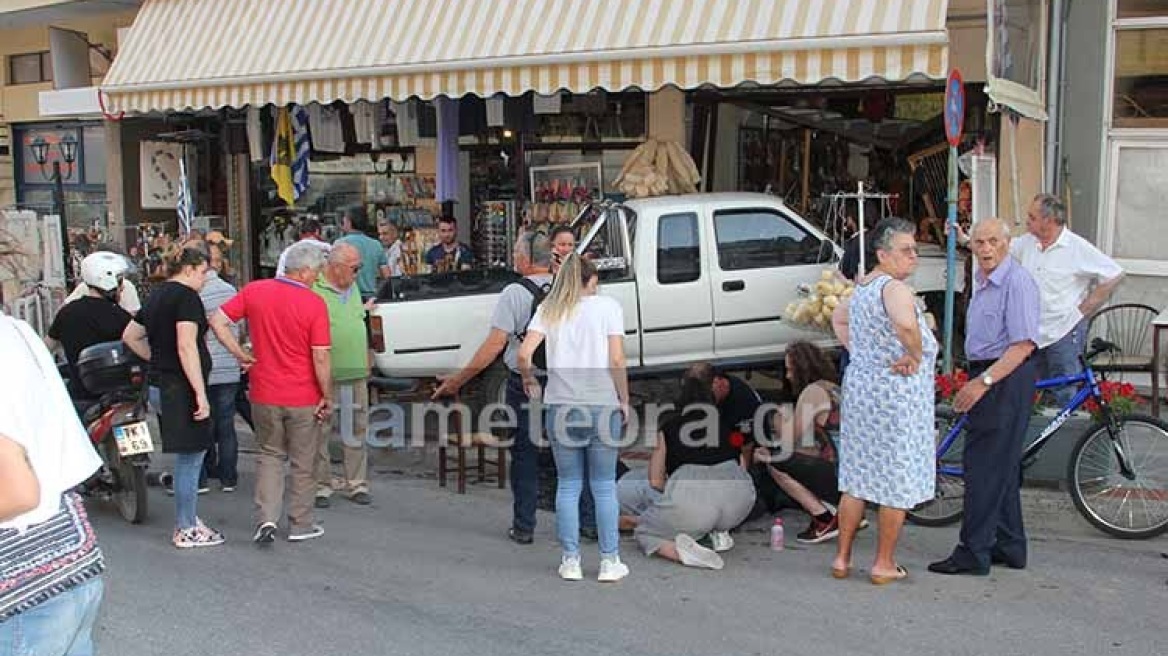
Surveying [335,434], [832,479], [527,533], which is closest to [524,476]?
[527,533]

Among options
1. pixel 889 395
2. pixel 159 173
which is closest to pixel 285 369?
pixel 889 395

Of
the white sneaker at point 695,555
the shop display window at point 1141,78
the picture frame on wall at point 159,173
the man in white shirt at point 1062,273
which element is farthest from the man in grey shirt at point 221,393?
the picture frame on wall at point 159,173

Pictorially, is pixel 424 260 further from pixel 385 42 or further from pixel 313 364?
pixel 313 364

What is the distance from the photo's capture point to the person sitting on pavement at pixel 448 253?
1257 centimetres

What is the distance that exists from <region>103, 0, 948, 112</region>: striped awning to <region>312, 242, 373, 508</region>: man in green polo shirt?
343cm

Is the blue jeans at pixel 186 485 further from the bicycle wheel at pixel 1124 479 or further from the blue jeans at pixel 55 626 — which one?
the bicycle wheel at pixel 1124 479

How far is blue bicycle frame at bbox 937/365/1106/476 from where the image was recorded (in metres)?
6.49

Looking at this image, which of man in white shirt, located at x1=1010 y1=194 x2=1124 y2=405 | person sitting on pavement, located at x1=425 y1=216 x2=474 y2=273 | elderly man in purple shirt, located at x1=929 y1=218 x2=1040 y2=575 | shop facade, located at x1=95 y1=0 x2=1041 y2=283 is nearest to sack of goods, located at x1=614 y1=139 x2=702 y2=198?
shop facade, located at x1=95 y1=0 x2=1041 y2=283

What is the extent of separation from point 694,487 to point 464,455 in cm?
235

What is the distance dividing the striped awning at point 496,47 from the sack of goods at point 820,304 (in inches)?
63.8

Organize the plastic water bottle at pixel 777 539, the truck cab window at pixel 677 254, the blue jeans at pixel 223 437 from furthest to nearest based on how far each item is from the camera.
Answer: the truck cab window at pixel 677 254
the blue jeans at pixel 223 437
the plastic water bottle at pixel 777 539

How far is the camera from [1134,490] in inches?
259

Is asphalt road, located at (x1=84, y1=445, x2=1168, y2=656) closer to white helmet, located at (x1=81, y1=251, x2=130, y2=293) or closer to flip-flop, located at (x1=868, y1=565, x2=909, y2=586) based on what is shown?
flip-flop, located at (x1=868, y1=565, x2=909, y2=586)

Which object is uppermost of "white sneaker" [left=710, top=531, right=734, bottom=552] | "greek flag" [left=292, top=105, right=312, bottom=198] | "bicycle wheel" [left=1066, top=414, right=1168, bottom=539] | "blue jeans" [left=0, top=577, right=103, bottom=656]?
"greek flag" [left=292, top=105, right=312, bottom=198]
